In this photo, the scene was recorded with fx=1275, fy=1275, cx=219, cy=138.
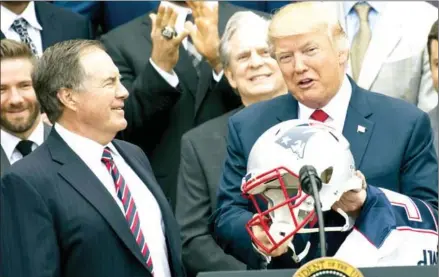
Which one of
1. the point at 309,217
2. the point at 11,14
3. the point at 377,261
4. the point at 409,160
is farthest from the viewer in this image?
the point at 11,14

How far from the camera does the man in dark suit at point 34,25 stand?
6852mm

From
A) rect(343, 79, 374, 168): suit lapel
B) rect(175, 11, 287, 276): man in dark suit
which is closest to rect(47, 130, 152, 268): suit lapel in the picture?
rect(343, 79, 374, 168): suit lapel

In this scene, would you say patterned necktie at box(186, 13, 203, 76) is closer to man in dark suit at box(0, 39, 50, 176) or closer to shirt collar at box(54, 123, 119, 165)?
man in dark suit at box(0, 39, 50, 176)

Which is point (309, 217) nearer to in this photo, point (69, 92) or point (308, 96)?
point (308, 96)

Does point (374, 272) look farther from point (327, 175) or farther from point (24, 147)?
point (24, 147)

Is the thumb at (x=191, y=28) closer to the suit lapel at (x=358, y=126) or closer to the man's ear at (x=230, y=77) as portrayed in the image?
the man's ear at (x=230, y=77)

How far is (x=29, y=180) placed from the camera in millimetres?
4672

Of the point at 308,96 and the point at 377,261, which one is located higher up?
the point at 308,96

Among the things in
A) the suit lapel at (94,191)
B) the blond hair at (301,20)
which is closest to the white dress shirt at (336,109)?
the blond hair at (301,20)

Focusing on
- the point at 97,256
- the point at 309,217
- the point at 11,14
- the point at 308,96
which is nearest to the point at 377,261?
the point at 309,217

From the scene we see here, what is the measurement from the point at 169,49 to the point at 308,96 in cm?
192

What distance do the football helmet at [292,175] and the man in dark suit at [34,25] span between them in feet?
9.85

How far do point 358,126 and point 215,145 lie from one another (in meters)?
1.46

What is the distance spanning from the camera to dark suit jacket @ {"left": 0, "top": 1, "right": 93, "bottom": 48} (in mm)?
6883
